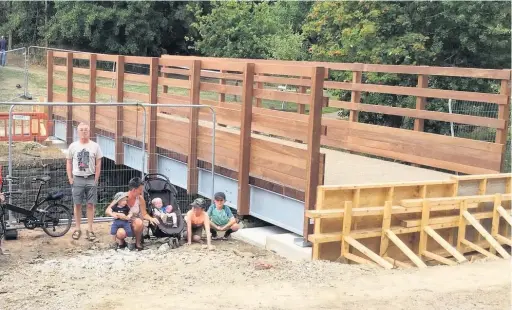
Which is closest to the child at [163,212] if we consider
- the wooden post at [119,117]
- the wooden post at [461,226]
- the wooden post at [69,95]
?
the wooden post at [461,226]

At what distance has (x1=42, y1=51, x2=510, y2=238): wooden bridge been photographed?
8812mm

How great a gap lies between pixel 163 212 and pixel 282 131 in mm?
1946

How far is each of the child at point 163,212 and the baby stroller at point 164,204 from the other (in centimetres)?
4

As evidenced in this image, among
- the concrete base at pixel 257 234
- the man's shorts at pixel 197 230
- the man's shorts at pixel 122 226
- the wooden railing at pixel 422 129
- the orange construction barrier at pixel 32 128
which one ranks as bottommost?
the concrete base at pixel 257 234

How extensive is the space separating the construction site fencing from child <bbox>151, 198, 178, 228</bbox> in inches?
38.7

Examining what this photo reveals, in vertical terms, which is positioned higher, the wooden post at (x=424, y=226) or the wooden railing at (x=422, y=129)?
the wooden railing at (x=422, y=129)

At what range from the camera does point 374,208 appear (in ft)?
27.4

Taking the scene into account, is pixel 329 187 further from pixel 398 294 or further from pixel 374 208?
pixel 398 294

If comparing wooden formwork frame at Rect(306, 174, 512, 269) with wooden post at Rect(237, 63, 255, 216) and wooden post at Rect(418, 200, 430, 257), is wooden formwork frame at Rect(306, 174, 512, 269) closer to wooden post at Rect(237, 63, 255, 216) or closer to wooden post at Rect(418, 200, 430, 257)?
wooden post at Rect(418, 200, 430, 257)

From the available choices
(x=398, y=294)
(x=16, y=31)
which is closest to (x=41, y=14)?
(x=16, y=31)

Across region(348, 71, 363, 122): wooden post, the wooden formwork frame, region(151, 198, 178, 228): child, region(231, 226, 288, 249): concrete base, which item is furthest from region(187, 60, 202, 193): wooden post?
the wooden formwork frame

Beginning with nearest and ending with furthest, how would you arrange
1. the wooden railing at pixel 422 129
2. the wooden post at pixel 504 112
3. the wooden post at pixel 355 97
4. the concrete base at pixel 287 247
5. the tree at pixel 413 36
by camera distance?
the concrete base at pixel 287 247, the wooden post at pixel 504 112, the wooden railing at pixel 422 129, the wooden post at pixel 355 97, the tree at pixel 413 36

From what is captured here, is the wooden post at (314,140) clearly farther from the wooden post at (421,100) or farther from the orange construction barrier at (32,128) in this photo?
the orange construction barrier at (32,128)

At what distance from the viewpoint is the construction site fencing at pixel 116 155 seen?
36.0 feet
